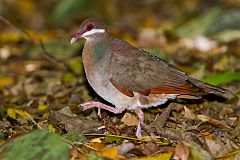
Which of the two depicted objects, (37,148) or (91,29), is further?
(91,29)

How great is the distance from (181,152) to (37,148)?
127cm

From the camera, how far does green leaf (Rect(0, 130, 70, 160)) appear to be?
482 cm

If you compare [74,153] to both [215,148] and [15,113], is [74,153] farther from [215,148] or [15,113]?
[15,113]

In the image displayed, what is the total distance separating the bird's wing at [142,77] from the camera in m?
6.36

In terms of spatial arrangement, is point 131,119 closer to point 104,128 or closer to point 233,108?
point 104,128

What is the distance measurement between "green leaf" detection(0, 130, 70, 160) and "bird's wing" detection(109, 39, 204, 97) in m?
1.52

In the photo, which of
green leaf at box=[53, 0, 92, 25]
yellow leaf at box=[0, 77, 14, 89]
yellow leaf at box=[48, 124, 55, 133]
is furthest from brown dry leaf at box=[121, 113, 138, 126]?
green leaf at box=[53, 0, 92, 25]

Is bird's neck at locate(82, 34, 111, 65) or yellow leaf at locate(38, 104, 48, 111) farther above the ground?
bird's neck at locate(82, 34, 111, 65)

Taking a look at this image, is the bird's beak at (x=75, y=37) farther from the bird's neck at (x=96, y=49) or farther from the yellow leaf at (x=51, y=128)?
the yellow leaf at (x=51, y=128)

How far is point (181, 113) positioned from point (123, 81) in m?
1.06

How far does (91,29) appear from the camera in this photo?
683 centimetres

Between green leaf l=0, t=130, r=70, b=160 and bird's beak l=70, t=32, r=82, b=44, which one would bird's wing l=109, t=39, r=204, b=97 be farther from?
green leaf l=0, t=130, r=70, b=160

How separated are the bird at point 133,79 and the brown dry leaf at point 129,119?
0.07 m

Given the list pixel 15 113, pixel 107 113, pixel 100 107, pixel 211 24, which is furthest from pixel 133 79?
pixel 211 24
